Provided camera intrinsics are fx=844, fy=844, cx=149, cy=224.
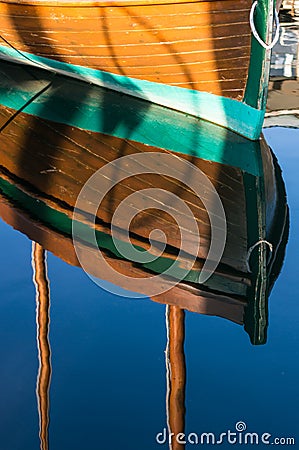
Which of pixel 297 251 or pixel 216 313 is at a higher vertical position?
pixel 297 251

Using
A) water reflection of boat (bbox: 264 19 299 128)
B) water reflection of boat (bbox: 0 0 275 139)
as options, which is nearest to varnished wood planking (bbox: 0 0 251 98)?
water reflection of boat (bbox: 0 0 275 139)

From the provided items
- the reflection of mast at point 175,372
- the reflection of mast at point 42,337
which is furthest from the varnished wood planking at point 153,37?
Answer: the reflection of mast at point 175,372

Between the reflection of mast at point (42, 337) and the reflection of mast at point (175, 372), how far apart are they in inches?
20.9

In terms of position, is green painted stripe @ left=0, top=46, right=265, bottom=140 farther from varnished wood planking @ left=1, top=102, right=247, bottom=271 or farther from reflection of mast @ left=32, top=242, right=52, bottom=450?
reflection of mast @ left=32, top=242, right=52, bottom=450

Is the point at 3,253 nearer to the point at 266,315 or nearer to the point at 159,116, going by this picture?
the point at 266,315

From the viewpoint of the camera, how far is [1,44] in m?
9.84

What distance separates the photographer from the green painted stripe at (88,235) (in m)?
4.76

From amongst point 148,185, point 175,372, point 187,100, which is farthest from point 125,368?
point 187,100

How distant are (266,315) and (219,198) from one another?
157cm

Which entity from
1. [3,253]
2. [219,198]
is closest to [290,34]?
[219,198]

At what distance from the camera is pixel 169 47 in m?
7.39

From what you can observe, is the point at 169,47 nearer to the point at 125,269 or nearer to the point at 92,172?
the point at 92,172

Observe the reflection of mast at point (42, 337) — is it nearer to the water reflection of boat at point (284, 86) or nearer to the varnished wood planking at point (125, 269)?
the varnished wood planking at point (125, 269)

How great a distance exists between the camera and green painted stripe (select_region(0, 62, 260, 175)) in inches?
276
